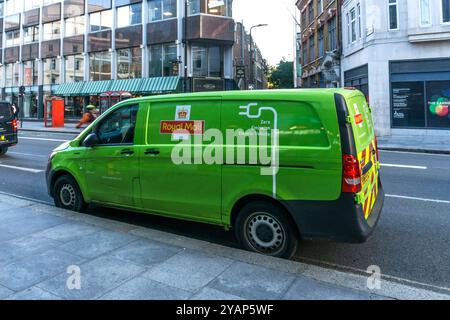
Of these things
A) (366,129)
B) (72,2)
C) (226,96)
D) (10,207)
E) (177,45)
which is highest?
(72,2)

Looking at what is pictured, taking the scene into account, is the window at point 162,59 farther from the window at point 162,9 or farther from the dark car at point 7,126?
the dark car at point 7,126

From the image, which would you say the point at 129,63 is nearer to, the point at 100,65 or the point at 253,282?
the point at 100,65

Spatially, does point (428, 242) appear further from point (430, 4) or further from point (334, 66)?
point (334, 66)

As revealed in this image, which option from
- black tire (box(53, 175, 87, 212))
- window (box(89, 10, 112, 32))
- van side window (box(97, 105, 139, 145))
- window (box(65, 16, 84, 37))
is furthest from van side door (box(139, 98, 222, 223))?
window (box(65, 16, 84, 37))

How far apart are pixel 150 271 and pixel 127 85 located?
30540 mm

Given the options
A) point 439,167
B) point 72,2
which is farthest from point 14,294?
point 72,2

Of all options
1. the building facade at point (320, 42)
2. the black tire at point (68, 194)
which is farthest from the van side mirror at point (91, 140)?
the building facade at point (320, 42)

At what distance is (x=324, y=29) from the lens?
31375 millimetres

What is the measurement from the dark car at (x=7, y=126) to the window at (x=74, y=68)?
23567mm

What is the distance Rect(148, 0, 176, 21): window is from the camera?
31.3 meters

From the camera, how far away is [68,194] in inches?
250

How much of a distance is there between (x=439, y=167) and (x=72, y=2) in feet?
119

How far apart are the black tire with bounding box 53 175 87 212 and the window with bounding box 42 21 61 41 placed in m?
37.5

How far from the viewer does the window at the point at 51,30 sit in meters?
39.1
